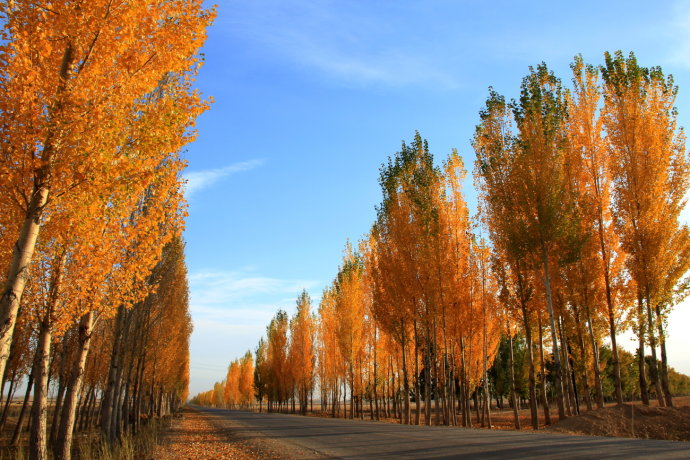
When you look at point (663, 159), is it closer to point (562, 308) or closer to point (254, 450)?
point (562, 308)

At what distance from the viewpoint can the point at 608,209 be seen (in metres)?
18.5

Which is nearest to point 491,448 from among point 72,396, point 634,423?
point 634,423

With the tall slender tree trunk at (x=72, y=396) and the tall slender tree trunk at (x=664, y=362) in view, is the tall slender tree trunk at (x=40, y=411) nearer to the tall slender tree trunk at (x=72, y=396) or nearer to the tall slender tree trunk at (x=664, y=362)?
the tall slender tree trunk at (x=72, y=396)

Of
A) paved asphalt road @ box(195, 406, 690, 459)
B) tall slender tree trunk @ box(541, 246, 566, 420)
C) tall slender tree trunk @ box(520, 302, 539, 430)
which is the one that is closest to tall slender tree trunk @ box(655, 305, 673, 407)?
tall slender tree trunk @ box(541, 246, 566, 420)

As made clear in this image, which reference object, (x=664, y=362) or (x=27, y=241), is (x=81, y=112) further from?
(x=664, y=362)

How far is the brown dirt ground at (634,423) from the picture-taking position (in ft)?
39.7

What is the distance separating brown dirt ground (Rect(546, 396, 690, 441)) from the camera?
39.7ft

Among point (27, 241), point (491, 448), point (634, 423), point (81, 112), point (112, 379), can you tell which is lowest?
point (634, 423)

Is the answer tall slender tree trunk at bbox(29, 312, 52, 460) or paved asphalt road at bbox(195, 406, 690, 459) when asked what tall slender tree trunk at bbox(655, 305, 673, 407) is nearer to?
paved asphalt road at bbox(195, 406, 690, 459)

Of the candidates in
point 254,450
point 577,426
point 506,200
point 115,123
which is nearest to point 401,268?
point 506,200

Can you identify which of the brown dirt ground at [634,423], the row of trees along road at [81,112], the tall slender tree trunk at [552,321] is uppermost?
the row of trees along road at [81,112]

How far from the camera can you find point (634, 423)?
1273cm

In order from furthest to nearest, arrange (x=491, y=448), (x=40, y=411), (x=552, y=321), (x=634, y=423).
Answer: (x=552, y=321) < (x=634, y=423) < (x=40, y=411) < (x=491, y=448)

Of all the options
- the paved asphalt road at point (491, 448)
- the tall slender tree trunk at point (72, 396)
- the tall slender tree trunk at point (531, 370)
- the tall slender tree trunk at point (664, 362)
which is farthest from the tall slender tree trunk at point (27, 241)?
the tall slender tree trunk at point (664, 362)
